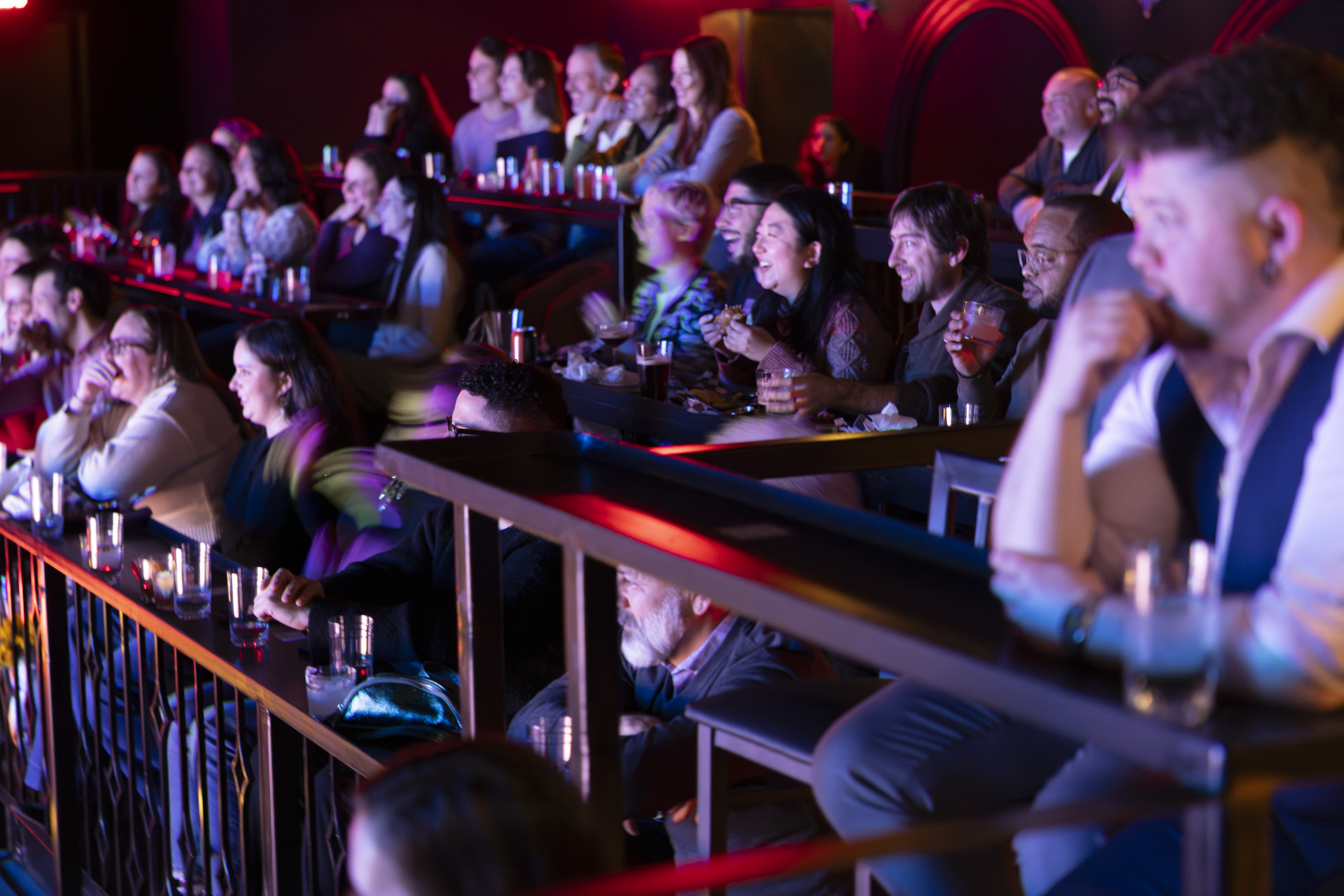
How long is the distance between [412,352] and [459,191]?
1664 millimetres

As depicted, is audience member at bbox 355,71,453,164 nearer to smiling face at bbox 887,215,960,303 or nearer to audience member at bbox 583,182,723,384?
audience member at bbox 583,182,723,384

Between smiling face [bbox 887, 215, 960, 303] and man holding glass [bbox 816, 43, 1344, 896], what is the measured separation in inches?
104

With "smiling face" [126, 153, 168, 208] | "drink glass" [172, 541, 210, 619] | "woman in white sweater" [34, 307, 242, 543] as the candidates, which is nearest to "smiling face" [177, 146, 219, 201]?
"smiling face" [126, 153, 168, 208]

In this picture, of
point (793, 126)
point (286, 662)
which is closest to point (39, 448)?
point (286, 662)

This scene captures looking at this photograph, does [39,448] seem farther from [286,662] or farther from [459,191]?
[459,191]

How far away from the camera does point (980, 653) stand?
87 cm

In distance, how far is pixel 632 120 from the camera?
6.68 metres

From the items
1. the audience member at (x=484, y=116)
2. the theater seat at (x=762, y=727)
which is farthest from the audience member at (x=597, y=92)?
the theater seat at (x=762, y=727)

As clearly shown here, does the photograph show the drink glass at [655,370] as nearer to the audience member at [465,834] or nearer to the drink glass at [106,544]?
the drink glass at [106,544]

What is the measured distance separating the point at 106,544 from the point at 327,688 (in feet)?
2.96

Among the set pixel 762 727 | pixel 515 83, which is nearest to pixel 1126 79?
pixel 515 83

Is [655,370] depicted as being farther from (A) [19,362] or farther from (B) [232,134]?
(B) [232,134]

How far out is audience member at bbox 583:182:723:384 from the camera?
4492mm

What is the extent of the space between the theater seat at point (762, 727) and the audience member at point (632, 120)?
16.6 feet
